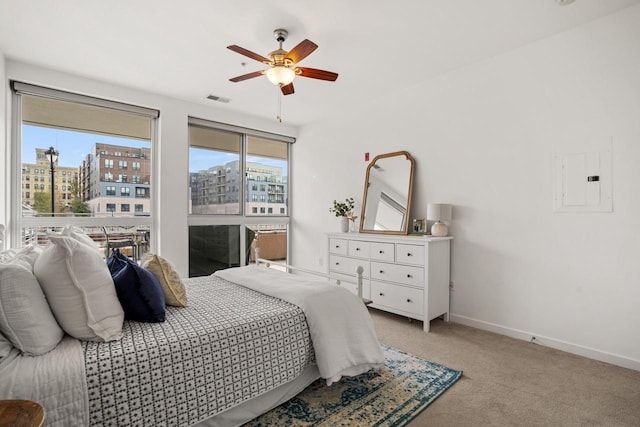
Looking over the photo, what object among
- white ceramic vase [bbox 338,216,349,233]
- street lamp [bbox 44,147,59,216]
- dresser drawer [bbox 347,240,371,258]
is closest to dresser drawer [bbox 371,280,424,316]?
dresser drawer [bbox 347,240,371,258]

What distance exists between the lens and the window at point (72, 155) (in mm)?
3508

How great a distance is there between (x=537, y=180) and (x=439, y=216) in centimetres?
92

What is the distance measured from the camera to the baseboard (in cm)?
250

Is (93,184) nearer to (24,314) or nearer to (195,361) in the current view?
(24,314)

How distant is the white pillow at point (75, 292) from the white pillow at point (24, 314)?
0.16 ft

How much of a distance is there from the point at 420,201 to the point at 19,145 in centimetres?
445

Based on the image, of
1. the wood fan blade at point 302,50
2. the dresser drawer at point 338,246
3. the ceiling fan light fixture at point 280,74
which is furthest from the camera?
the dresser drawer at point 338,246

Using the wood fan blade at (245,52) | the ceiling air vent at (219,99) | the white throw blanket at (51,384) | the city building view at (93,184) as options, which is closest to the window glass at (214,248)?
the city building view at (93,184)

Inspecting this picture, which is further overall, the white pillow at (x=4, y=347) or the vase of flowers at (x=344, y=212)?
the vase of flowers at (x=344, y=212)

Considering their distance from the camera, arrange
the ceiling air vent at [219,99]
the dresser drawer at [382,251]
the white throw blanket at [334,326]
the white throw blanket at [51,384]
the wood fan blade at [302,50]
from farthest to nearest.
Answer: the ceiling air vent at [219,99]
the dresser drawer at [382,251]
the wood fan blade at [302,50]
the white throw blanket at [334,326]
the white throw blanket at [51,384]

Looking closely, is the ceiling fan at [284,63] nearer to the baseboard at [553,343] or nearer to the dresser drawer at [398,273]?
the dresser drawer at [398,273]

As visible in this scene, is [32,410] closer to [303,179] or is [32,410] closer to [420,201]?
[420,201]

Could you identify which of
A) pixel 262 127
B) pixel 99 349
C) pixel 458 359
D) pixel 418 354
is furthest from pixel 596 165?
pixel 262 127

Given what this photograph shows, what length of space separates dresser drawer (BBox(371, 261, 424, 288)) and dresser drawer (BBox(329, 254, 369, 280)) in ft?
0.38
